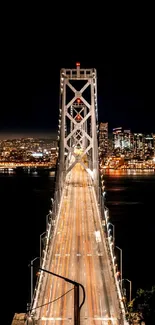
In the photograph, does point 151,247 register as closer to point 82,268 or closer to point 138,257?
point 138,257

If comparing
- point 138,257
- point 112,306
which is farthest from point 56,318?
point 138,257

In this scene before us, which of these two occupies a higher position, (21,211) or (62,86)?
(62,86)

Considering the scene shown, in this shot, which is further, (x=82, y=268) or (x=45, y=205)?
(x=45, y=205)

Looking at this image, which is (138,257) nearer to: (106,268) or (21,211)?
(106,268)

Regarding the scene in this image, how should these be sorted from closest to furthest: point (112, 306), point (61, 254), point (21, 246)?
point (112, 306)
point (61, 254)
point (21, 246)

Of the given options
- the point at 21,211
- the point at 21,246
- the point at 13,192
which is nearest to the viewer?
the point at 21,246

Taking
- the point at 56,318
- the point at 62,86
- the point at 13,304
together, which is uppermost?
the point at 62,86

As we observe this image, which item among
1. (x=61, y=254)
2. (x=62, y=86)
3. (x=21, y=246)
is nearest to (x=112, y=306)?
(x=61, y=254)
